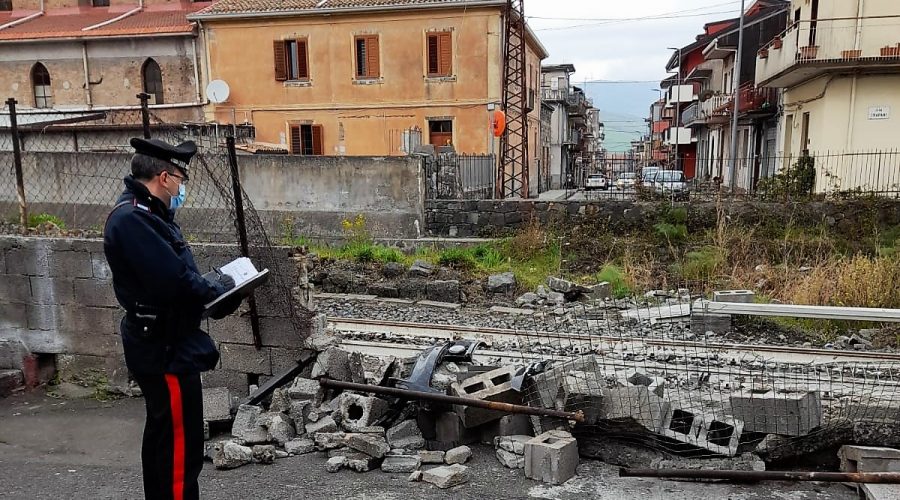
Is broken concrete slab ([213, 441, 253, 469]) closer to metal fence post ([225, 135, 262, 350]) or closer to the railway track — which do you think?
metal fence post ([225, 135, 262, 350])

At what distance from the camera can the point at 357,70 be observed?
25812 mm

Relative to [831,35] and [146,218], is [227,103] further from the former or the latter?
[146,218]

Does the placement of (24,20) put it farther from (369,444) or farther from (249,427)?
(369,444)

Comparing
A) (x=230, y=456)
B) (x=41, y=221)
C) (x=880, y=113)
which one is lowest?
(x=230, y=456)

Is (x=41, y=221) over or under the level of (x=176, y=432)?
over

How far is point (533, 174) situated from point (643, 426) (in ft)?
93.6

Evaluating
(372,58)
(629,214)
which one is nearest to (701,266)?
(629,214)

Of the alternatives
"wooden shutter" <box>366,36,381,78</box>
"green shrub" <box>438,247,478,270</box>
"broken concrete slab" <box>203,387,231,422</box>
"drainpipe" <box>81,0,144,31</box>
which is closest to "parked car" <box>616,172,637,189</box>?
"green shrub" <box>438,247,478,270</box>

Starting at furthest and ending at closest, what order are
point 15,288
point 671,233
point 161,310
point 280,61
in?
point 280,61, point 671,233, point 15,288, point 161,310

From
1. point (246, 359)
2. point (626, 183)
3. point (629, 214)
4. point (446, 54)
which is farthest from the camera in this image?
point (446, 54)

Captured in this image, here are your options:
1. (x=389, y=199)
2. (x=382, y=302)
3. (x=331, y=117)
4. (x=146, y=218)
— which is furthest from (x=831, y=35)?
(x=146, y=218)

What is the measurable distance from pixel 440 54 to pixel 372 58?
276 centimetres

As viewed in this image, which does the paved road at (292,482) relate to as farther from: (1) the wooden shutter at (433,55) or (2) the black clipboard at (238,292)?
(1) the wooden shutter at (433,55)

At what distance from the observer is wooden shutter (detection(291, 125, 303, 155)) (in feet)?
87.9
